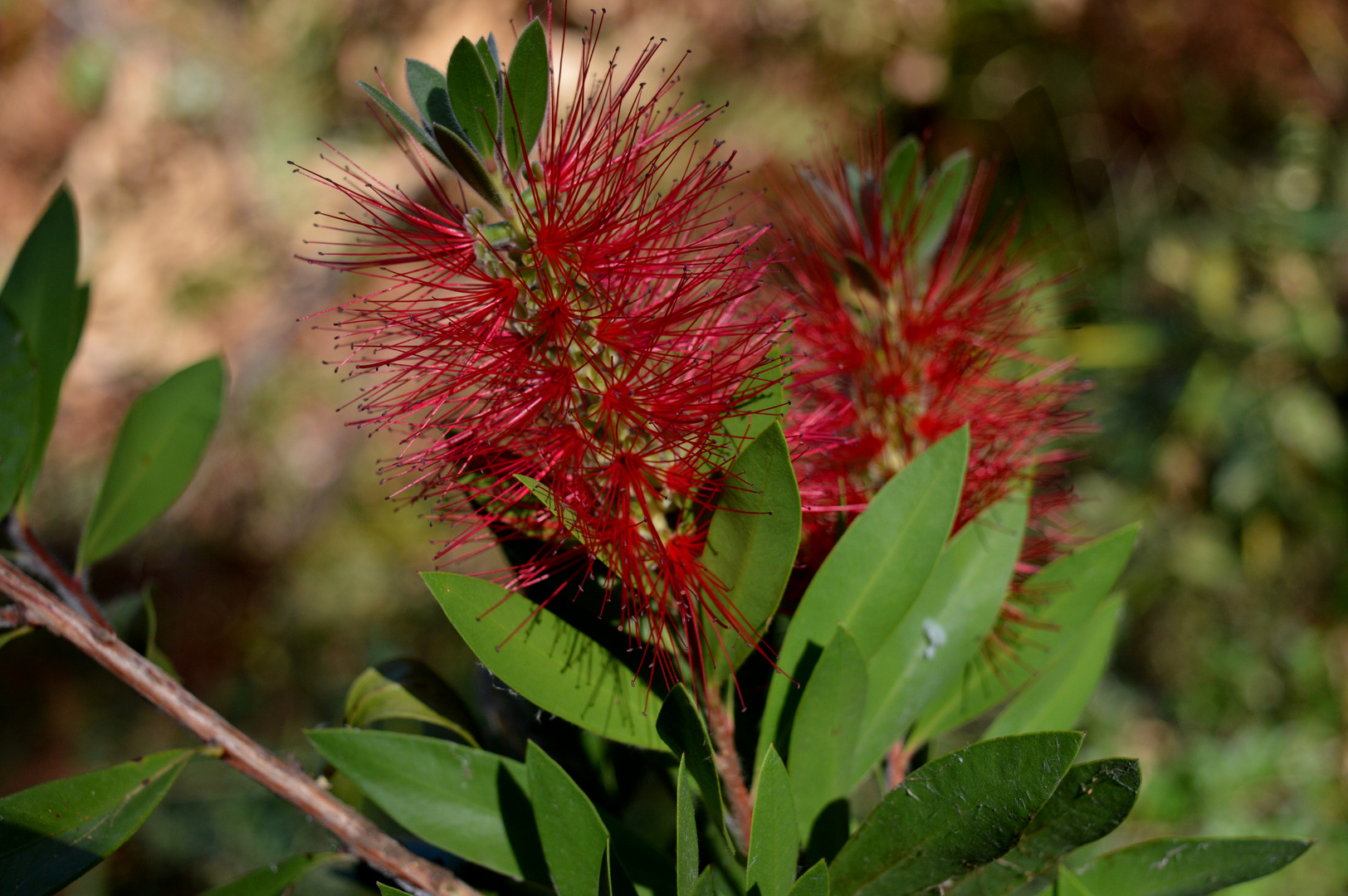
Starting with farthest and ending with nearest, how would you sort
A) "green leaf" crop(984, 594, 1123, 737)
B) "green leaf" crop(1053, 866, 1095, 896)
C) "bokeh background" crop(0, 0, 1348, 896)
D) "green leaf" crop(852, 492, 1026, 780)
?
1. "bokeh background" crop(0, 0, 1348, 896)
2. "green leaf" crop(984, 594, 1123, 737)
3. "green leaf" crop(852, 492, 1026, 780)
4. "green leaf" crop(1053, 866, 1095, 896)

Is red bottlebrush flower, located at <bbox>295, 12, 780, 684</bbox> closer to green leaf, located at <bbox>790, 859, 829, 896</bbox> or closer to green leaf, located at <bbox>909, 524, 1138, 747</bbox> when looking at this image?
green leaf, located at <bbox>790, 859, 829, 896</bbox>

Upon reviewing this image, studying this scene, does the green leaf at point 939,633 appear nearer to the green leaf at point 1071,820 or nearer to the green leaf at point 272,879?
the green leaf at point 1071,820

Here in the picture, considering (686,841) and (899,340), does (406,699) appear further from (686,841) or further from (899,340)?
(899,340)

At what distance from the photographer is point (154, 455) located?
2.64ft

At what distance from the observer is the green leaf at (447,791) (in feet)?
1.95

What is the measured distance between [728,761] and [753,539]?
0.15m

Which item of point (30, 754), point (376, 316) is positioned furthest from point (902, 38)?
point (30, 754)

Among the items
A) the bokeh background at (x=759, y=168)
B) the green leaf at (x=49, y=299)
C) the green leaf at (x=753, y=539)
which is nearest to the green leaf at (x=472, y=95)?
A: the green leaf at (x=753, y=539)

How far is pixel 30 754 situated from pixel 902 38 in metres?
3.70

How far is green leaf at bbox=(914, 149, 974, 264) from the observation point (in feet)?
2.39

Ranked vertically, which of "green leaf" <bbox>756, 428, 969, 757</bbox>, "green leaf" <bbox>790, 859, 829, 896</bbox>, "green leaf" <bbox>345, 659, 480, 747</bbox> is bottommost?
"green leaf" <bbox>790, 859, 829, 896</bbox>

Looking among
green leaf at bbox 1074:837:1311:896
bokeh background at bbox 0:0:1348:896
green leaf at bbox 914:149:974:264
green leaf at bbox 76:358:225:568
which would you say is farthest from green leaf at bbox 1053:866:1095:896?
bokeh background at bbox 0:0:1348:896

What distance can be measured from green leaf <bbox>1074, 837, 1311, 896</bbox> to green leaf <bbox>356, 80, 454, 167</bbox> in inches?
25.3

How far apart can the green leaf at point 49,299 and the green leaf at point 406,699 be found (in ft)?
1.10
